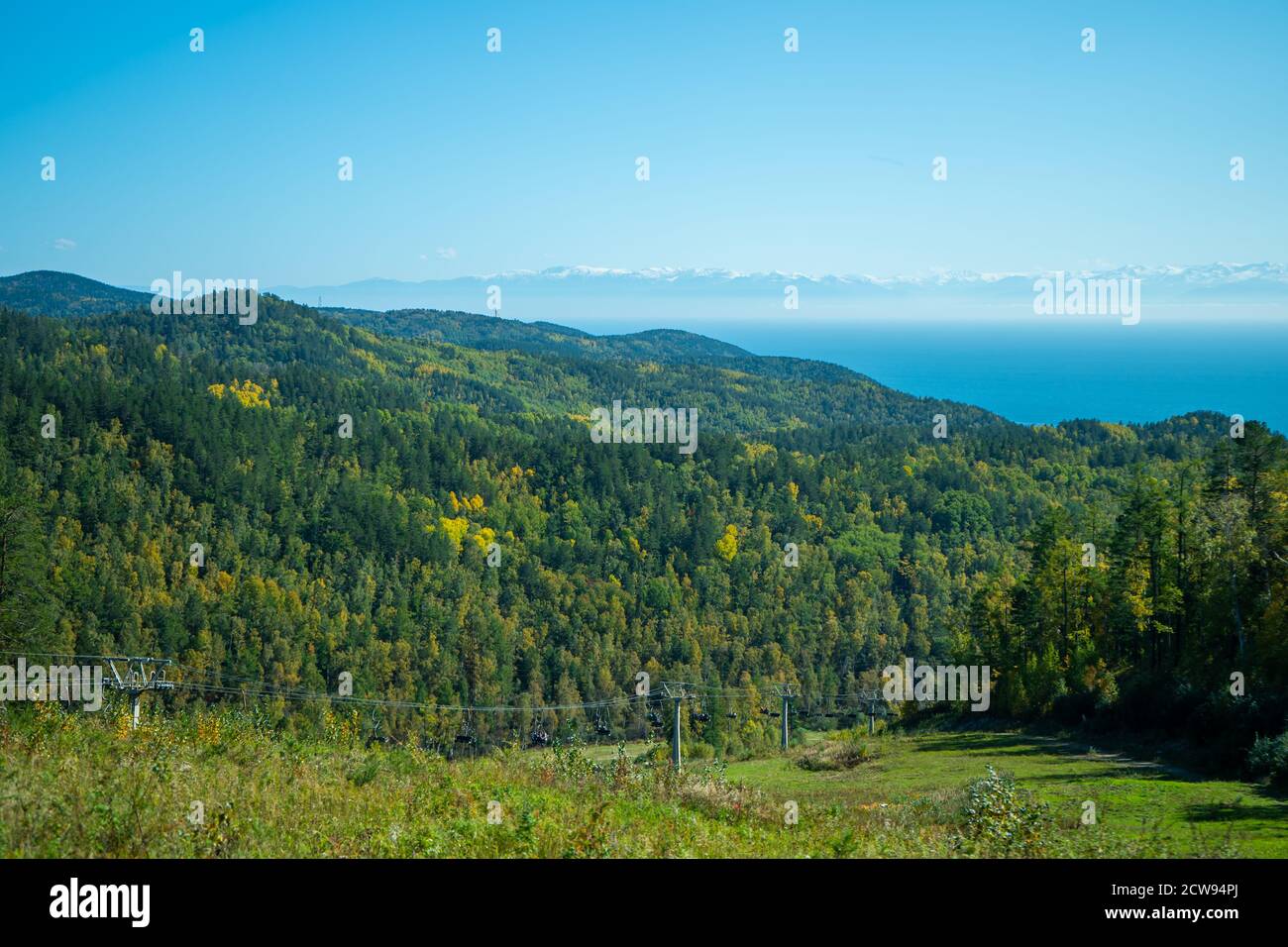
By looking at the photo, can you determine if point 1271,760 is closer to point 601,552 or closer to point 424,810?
point 424,810

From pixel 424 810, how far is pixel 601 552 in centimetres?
12431

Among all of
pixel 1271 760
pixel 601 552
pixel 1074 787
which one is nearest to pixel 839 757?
pixel 1074 787

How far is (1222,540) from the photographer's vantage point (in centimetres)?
3036

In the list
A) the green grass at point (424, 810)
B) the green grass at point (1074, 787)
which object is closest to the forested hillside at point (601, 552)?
the green grass at point (1074, 787)

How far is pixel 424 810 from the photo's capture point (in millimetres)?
9297

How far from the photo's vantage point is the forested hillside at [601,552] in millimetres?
35156

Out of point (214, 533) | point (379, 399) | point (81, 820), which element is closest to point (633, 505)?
point (214, 533)

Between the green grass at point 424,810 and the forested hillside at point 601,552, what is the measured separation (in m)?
15.9

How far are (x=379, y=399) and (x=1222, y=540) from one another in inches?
7153

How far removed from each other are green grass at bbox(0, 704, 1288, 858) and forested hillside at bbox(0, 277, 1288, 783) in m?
15.9

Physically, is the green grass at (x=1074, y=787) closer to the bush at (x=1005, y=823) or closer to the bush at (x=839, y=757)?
the bush at (x=839, y=757)

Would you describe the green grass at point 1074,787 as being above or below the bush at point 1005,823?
below

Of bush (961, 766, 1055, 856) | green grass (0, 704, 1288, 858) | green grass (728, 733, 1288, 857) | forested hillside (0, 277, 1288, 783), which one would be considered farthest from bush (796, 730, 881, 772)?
bush (961, 766, 1055, 856)
